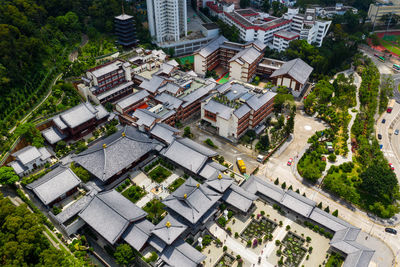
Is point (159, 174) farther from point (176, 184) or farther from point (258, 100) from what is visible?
point (258, 100)

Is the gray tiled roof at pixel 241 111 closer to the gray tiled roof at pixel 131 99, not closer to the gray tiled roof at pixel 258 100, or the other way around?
the gray tiled roof at pixel 258 100

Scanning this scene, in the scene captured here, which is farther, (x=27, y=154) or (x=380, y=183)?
(x=27, y=154)

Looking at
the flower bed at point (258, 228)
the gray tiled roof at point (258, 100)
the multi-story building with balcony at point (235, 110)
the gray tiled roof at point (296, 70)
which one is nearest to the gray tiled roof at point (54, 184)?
the flower bed at point (258, 228)

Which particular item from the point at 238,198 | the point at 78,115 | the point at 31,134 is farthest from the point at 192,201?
the point at 31,134


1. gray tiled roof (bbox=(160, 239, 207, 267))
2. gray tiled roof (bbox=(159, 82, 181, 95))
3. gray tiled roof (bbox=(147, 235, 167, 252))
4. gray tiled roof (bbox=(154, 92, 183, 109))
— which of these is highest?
gray tiled roof (bbox=(159, 82, 181, 95))

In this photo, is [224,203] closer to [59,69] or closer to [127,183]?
[127,183]

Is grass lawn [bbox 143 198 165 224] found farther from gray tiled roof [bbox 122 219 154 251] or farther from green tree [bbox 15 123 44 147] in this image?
green tree [bbox 15 123 44 147]

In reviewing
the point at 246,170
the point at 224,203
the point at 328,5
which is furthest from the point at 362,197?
the point at 328,5

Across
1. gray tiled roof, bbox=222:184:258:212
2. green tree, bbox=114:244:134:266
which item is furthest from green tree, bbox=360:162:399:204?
green tree, bbox=114:244:134:266
